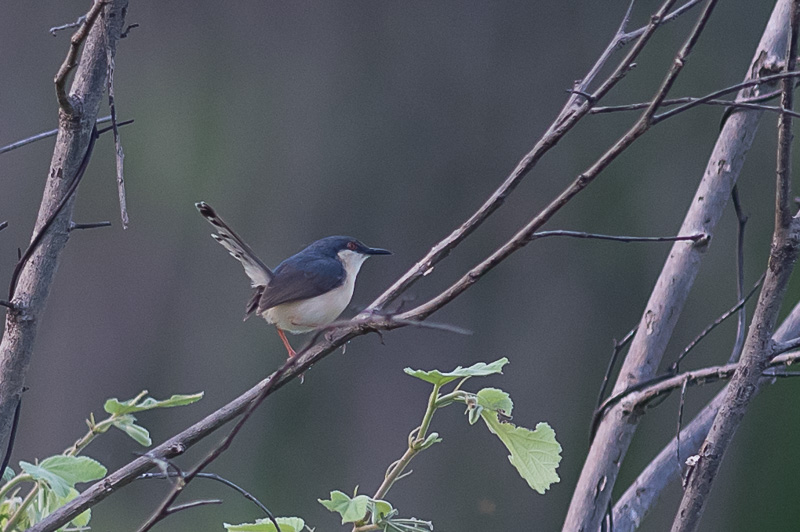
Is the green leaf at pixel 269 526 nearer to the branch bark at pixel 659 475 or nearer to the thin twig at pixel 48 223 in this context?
the thin twig at pixel 48 223

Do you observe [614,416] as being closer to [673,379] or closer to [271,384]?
[673,379]

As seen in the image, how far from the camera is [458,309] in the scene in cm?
248

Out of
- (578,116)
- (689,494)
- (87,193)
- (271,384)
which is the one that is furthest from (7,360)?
(87,193)

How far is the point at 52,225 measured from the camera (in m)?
0.66

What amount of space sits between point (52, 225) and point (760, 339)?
2.09 feet

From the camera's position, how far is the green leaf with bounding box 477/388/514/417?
620 millimetres

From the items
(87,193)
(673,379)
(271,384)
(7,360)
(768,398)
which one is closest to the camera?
(271,384)

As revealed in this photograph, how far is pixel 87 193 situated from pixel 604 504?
Result: 217 centimetres

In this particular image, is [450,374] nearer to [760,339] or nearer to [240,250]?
[760,339]

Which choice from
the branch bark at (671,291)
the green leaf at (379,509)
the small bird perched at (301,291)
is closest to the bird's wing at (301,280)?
the small bird perched at (301,291)

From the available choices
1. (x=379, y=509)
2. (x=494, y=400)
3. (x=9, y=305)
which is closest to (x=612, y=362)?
(x=494, y=400)

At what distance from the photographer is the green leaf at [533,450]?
0.64 meters

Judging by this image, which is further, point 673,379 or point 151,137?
point 151,137

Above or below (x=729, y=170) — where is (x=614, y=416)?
below
